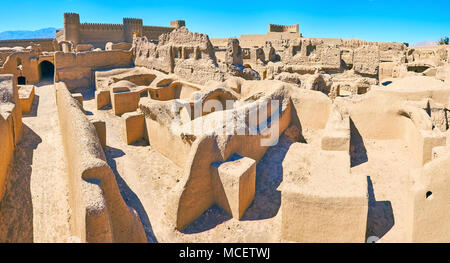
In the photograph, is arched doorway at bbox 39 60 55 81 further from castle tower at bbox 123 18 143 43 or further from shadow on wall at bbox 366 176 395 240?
shadow on wall at bbox 366 176 395 240

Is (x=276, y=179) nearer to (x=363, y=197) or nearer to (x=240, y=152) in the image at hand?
(x=240, y=152)

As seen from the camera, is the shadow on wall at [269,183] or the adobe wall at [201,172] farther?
the shadow on wall at [269,183]

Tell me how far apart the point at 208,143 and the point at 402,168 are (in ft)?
14.3

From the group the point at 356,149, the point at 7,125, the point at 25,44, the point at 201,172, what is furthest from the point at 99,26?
the point at 356,149

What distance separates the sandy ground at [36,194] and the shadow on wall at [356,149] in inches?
243

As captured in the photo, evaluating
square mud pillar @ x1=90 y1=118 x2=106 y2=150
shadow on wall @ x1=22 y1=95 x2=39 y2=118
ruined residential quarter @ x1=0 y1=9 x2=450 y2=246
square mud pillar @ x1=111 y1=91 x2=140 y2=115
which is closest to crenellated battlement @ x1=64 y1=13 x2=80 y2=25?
ruined residential quarter @ x1=0 y1=9 x2=450 y2=246

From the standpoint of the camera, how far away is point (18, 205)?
4.34m

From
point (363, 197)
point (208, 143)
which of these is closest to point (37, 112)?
point (208, 143)

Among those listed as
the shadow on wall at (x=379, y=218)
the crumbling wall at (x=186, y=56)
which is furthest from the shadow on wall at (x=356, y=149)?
the crumbling wall at (x=186, y=56)

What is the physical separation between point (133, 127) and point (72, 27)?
21361mm

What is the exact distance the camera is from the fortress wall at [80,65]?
15.8m

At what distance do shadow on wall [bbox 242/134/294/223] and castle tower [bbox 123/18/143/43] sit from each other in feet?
80.5

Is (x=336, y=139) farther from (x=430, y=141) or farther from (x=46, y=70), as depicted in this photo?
(x=46, y=70)

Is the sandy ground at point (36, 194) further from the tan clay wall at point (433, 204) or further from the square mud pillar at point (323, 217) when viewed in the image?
the tan clay wall at point (433, 204)
